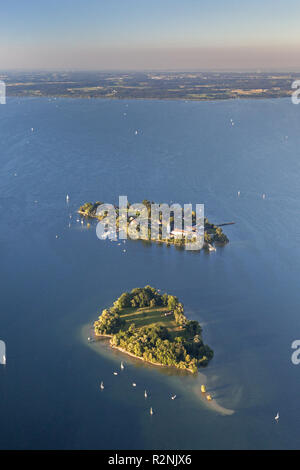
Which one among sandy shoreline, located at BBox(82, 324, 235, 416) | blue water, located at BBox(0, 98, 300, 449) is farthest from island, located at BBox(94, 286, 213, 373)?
blue water, located at BBox(0, 98, 300, 449)

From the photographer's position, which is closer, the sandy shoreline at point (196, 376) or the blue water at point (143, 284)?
the blue water at point (143, 284)

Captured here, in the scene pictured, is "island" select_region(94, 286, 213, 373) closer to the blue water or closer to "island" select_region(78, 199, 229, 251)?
the blue water

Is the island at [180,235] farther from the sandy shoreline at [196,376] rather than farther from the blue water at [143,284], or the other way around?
the sandy shoreline at [196,376]

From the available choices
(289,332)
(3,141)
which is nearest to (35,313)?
(289,332)

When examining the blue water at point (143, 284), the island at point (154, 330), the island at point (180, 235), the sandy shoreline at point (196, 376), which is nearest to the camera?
the blue water at point (143, 284)

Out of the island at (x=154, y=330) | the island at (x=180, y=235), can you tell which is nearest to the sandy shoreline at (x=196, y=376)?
the island at (x=154, y=330)

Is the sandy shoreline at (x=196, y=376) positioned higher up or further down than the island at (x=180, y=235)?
further down
